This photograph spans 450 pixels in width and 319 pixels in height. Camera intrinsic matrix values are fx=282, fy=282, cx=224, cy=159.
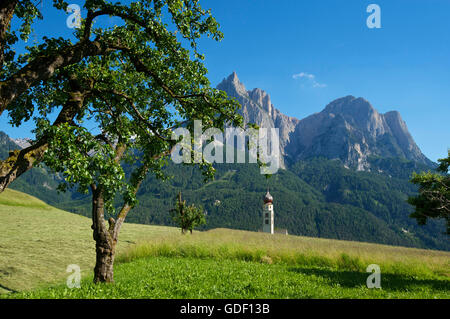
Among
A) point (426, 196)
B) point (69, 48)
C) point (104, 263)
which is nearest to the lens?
point (69, 48)

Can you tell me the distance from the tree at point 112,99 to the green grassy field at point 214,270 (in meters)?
3.39

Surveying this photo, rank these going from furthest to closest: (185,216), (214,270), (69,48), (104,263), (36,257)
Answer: (185,216) → (36,257) → (214,270) → (104,263) → (69,48)

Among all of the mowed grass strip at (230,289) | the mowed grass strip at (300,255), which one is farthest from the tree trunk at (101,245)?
the mowed grass strip at (300,255)

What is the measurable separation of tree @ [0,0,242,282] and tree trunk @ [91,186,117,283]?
43 mm

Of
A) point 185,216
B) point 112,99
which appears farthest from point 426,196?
point 185,216

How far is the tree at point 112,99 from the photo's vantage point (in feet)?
25.2

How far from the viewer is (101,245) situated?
1308cm

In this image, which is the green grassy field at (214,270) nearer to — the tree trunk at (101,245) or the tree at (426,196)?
the tree trunk at (101,245)

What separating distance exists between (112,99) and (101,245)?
22.5ft

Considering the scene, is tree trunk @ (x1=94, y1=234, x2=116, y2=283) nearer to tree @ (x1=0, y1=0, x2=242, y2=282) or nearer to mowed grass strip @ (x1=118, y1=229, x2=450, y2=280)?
tree @ (x1=0, y1=0, x2=242, y2=282)

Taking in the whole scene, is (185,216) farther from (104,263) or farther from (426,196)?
(426,196)

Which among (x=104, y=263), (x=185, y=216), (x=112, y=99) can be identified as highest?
(x=112, y=99)
